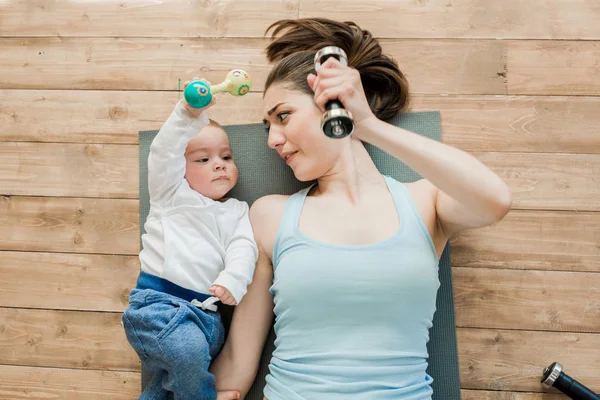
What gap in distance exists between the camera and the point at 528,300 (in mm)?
1681

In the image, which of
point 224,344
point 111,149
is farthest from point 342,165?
point 111,149

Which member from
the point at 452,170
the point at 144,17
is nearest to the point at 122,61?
the point at 144,17

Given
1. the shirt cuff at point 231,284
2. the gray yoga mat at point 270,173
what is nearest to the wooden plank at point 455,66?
the gray yoga mat at point 270,173

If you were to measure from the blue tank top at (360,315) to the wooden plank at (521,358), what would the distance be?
40cm

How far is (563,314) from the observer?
1.67m

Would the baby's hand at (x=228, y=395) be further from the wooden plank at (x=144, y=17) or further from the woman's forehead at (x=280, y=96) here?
the wooden plank at (x=144, y=17)

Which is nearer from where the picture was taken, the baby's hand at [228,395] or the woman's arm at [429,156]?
the woman's arm at [429,156]

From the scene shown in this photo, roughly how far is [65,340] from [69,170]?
0.57 m

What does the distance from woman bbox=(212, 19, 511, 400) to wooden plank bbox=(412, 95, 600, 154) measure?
1.40 feet

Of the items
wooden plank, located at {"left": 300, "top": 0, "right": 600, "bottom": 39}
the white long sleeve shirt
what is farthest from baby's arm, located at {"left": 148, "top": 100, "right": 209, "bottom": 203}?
wooden plank, located at {"left": 300, "top": 0, "right": 600, "bottom": 39}

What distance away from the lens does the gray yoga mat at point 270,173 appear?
1.55 metres

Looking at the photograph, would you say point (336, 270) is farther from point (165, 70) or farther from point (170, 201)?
point (165, 70)

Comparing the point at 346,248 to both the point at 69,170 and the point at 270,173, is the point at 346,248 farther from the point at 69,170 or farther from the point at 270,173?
the point at 69,170

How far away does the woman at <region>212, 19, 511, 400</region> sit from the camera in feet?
3.90
